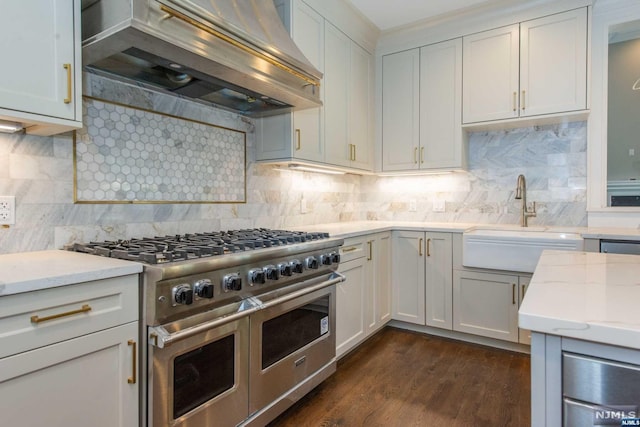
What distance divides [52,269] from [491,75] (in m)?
3.22

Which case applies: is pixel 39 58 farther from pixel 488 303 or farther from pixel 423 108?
pixel 488 303

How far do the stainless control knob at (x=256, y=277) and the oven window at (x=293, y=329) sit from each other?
248mm

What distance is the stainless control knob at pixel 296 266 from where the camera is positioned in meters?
1.87

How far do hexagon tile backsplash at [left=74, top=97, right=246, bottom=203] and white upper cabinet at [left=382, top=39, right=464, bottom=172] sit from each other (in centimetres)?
157

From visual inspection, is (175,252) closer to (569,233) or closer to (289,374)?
(289,374)

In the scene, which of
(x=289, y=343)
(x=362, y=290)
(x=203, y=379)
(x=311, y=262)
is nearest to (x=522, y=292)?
(x=362, y=290)

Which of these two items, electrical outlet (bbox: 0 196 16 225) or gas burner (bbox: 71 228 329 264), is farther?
electrical outlet (bbox: 0 196 16 225)

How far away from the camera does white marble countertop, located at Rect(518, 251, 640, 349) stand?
0.70 metres

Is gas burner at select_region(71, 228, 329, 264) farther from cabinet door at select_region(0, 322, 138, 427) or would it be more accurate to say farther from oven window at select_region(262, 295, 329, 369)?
oven window at select_region(262, 295, 329, 369)

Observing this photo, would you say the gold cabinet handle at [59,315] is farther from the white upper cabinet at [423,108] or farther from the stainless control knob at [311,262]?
the white upper cabinet at [423,108]

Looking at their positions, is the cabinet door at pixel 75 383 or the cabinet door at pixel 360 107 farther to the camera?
the cabinet door at pixel 360 107

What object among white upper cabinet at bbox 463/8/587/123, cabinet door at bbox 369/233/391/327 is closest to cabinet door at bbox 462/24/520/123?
white upper cabinet at bbox 463/8/587/123

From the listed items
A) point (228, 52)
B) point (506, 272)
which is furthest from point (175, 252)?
point (506, 272)

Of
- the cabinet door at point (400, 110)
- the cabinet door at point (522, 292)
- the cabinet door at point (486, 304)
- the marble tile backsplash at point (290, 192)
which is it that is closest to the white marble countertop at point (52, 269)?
the marble tile backsplash at point (290, 192)
